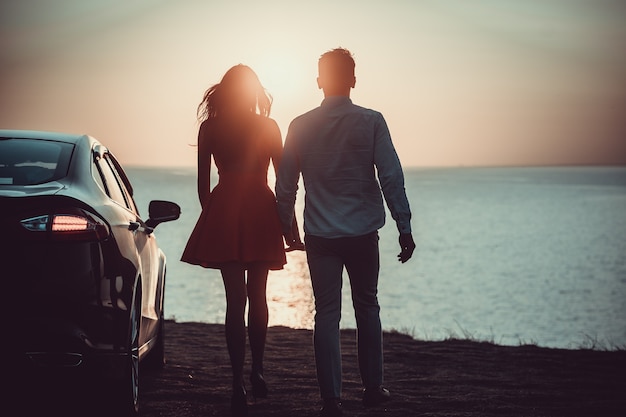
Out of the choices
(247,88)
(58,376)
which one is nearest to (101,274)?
(58,376)

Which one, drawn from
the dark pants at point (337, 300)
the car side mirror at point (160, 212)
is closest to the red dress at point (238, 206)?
the dark pants at point (337, 300)

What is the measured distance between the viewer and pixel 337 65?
6.12 meters

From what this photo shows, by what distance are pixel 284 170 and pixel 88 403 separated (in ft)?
5.95

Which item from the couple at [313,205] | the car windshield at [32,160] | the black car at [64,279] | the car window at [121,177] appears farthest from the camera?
the car window at [121,177]

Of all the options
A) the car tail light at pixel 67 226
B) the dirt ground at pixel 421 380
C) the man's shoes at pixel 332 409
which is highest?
the car tail light at pixel 67 226

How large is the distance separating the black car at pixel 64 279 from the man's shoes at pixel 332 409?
124cm

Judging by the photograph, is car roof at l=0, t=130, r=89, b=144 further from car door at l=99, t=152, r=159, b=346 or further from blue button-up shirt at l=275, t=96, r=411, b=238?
blue button-up shirt at l=275, t=96, r=411, b=238

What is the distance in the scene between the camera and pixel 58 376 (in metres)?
4.56

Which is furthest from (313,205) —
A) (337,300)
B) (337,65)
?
(337,65)

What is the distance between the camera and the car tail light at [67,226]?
15.0ft

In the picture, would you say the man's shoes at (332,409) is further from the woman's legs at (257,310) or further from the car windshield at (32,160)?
the car windshield at (32,160)

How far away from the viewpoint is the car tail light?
456 cm

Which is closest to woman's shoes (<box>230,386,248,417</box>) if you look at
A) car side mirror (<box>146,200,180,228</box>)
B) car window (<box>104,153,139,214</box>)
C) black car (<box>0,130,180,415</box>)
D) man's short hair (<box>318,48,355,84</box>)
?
black car (<box>0,130,180,415</box>)

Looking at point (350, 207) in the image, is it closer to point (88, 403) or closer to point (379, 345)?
point (379, 345)
